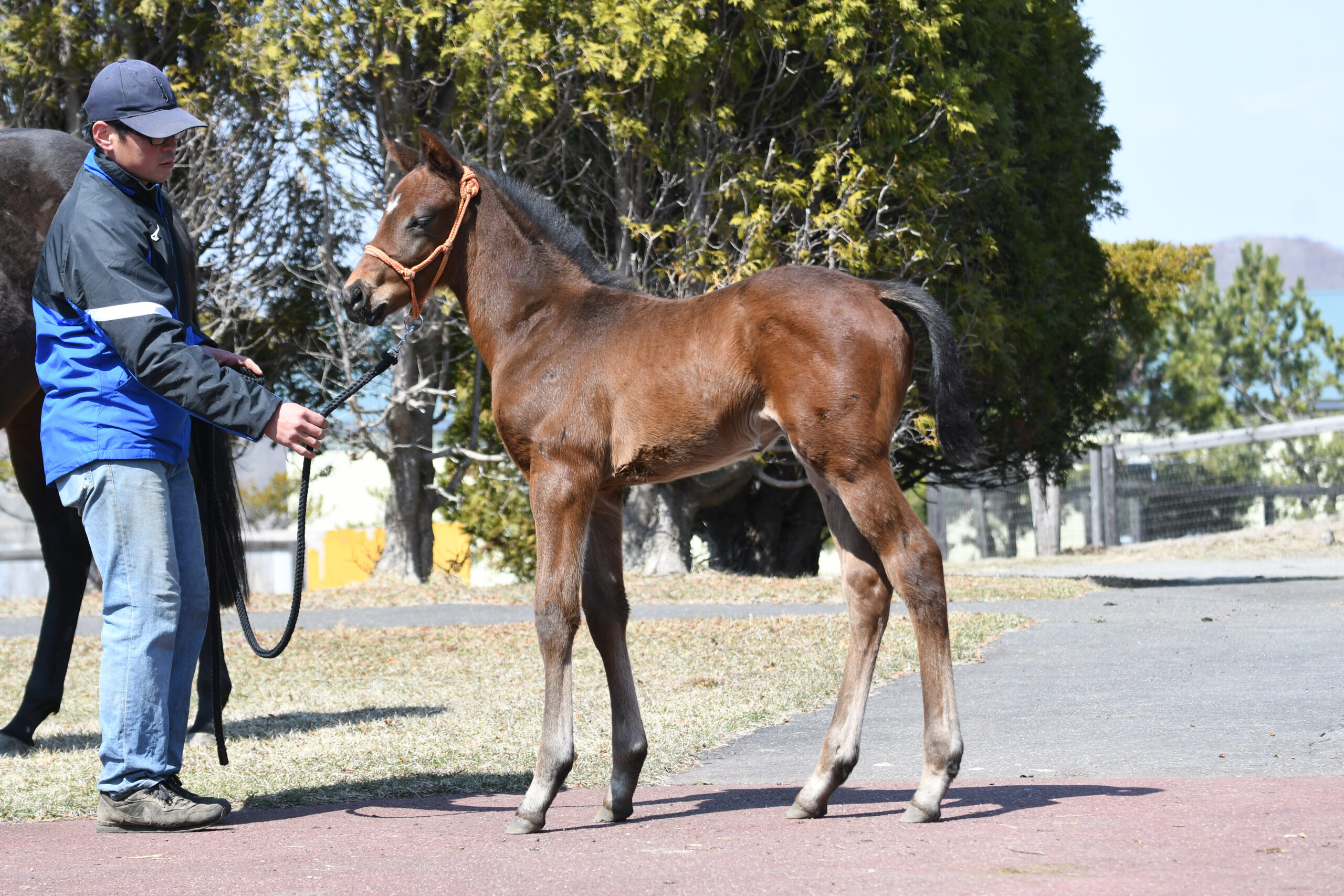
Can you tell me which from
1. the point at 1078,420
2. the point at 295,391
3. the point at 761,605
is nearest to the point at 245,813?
the point at 761,605

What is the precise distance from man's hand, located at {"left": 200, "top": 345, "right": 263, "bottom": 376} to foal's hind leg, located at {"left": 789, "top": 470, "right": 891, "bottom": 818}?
209cm

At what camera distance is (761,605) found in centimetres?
1220

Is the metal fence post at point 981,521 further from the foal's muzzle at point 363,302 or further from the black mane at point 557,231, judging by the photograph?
the foal's muzzle at point 363,302

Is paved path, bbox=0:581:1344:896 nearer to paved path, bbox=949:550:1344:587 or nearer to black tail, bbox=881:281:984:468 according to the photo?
black tail, bbox=881:281:984:468

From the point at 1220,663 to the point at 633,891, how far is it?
5.52 metres

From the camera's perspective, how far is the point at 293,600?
16.9ft

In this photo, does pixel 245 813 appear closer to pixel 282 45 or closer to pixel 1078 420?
pixel 282 45

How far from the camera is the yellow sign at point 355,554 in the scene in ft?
71.8

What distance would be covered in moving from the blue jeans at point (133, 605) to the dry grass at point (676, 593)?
27.2 ft

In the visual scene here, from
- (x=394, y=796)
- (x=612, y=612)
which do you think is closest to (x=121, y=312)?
(x=612, y=612)

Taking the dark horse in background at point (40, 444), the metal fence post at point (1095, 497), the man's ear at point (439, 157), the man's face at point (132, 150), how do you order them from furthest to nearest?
the metal fence post at point (1095, 497) < the dark horse in background at point (40, 444) < the man's ear at point (439, 157) < the man's face at point (132, 150)

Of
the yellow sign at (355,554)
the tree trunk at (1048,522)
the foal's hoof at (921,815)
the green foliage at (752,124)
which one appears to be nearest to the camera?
the foal's hoof at (921,815)

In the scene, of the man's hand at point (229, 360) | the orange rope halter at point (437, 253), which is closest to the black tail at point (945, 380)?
the orange rope halter at point (437, 253)

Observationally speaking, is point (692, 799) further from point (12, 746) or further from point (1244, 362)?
point (1244, 362)
